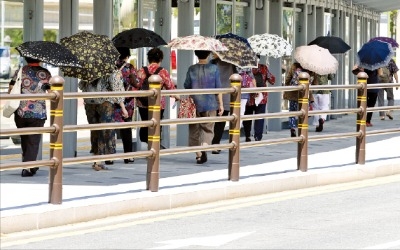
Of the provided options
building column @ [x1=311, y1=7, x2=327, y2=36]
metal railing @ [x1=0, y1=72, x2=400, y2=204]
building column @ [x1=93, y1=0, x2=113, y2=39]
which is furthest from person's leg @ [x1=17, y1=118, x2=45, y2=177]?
building column @ [x1=311, y1=7, x2=327, y2=36]

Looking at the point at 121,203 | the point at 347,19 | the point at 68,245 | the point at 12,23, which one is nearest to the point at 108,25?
the point at 12,23

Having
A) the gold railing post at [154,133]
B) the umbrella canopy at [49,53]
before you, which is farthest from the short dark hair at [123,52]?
the gold railing post at [154,133]

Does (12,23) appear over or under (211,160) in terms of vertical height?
over

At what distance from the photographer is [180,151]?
45.8ft

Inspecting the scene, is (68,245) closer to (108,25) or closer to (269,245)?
(269,245)

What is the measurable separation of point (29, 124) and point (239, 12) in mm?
9823

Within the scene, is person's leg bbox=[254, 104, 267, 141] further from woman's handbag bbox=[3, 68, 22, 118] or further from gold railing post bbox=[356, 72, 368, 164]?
woman's handbag bbox=[3, 68, 22, 118]

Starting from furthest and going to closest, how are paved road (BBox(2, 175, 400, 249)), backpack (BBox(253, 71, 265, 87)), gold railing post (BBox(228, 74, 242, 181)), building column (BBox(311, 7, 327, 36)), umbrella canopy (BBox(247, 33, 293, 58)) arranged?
1. building column (BBox(311, 7, 327, 36))
2. umbrella canopy (BBox(247, 33, 293, 58))
3. backpack (BBox(253, 71, 265, 87))
4. gold railing post (BBox(228, 74, 242, 181))
5. paved road (BBox(2, 175, 400, 249))

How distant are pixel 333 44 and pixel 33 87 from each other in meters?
12.4

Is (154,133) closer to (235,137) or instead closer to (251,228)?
(235,137)

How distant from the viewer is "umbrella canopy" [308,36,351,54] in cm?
2636

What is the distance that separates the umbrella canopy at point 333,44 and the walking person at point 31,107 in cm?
1194

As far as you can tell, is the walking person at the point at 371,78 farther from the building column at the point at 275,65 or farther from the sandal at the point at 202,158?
the sandal at the point at 202,158

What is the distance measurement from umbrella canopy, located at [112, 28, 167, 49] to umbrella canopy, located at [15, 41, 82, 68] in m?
2.37
